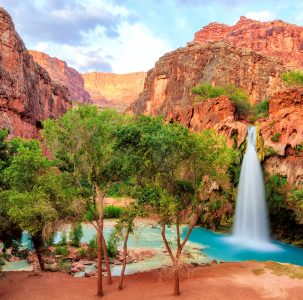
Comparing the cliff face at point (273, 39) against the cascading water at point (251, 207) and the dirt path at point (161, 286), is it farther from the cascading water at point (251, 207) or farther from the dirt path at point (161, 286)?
the dirt path at point (161, 286)

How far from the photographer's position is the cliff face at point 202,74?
8556cm

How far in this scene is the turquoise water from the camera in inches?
1044

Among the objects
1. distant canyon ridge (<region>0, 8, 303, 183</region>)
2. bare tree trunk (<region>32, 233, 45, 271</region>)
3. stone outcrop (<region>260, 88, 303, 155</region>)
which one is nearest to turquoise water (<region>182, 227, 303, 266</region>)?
distant canyon ridge (<region>0, 8, 303, 183</region>)

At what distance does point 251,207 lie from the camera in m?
36.0

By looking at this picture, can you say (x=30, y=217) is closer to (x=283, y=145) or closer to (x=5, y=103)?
(x=283, y=145)

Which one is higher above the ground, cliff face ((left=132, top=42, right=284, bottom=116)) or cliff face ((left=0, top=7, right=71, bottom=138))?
cliff face ((left=132, top=42, right=284, bottom=116))

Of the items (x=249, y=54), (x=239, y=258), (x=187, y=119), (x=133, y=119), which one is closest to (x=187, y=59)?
(x=249, y=54)

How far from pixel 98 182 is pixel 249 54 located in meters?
83.4

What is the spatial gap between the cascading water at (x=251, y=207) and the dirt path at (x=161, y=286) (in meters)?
15.4

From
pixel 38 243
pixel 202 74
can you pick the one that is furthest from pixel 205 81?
pixel 38 243

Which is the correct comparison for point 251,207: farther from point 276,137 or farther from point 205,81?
point 205,81

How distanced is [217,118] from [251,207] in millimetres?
15202

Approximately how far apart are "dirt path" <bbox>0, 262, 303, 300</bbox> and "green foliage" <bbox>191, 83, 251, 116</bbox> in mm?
43451

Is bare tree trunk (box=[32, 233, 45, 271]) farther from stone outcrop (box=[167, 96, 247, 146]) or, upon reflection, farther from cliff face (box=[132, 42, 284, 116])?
cliff face (box=[132, 42, 284, 116])
